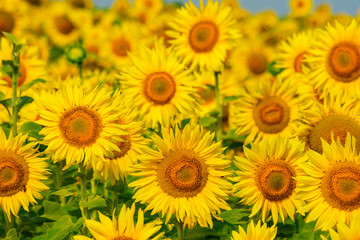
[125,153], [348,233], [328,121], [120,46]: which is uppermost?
[120,46]

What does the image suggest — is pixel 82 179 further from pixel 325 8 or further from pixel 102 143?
pixel 325 8

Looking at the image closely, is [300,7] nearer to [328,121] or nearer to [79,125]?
[328,121]

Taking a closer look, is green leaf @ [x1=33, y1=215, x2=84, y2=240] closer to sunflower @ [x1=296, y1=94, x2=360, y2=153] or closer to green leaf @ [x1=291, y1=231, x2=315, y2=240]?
green leaf @ [x1=291, y1=231, x2=315, y2=240]

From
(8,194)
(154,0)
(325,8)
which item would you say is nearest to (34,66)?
(8,194)

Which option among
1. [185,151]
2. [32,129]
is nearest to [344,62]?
[185,151]

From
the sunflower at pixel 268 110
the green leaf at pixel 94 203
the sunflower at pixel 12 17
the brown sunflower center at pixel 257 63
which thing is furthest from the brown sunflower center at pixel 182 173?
the sunflower at pixel 12 17

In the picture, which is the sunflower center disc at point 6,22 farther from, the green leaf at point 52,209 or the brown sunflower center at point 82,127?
the brown sunflower center at point 82,127
